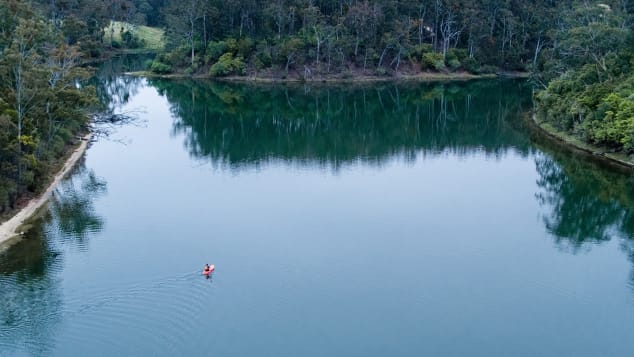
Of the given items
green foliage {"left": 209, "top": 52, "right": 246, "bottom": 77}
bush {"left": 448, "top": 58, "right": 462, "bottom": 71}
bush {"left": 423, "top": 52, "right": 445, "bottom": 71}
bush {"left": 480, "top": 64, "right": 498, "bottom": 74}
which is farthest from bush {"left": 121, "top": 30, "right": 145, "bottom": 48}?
bush {"left": 480, "top": 64, "right": 498, "bottom": 74}

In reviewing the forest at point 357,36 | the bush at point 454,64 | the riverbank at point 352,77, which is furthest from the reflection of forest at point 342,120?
the forest at point 357,36

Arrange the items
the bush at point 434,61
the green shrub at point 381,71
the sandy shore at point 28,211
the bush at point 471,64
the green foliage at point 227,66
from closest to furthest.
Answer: the sandy shore at point 28,211
the green foliage at point 227,66
the green shrub at point 381,71
the bush at point 434,61
the bush at point 471,64

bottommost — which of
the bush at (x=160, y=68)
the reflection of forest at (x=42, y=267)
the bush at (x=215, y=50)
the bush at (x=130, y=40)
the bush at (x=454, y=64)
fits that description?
the reflection of forest at (x=42, y=267)

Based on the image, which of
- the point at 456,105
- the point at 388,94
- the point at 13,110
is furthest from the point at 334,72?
the point at 13,110

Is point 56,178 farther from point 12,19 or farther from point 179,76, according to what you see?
point 179,76

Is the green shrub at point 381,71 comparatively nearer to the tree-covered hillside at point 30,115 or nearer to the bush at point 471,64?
the bush at point 471,64

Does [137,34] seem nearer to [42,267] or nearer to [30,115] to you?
[30,115]
